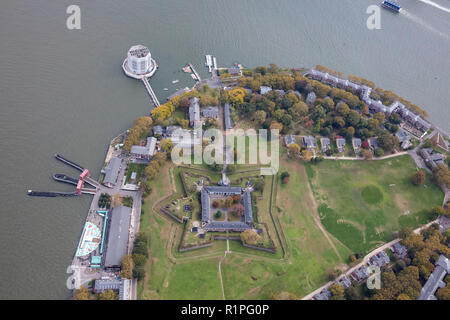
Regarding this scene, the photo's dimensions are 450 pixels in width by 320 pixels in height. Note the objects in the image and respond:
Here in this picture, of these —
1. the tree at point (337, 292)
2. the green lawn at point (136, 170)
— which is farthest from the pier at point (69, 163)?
the tree at point (337, 292)

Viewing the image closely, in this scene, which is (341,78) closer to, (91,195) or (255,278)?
(255,278)

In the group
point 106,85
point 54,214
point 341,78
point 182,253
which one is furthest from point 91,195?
point 341,78

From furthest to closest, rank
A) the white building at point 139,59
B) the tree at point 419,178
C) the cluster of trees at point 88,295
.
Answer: the white building at point 139,59 → the tree at point 419,178 → the cluster of trees at point 88,295

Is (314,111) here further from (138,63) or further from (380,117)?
(138,63)

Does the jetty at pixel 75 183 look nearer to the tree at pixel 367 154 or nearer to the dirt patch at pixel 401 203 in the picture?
the tree at pixel 367 154

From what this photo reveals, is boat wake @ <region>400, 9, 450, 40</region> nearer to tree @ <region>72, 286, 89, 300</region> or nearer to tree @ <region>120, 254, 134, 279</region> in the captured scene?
tree @ <region>120, 254, 134, 279</region>

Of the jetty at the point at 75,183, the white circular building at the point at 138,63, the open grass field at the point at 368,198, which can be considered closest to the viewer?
the jetty at the point at 75,183
